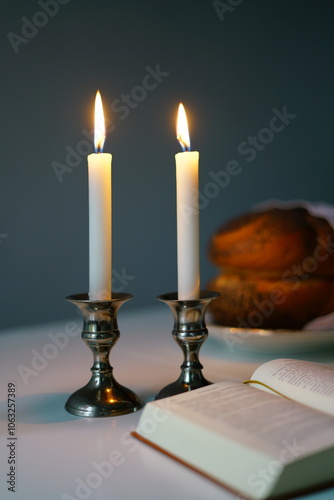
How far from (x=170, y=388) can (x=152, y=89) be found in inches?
39.1

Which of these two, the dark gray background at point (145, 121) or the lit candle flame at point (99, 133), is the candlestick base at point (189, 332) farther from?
the dark gray background at point (145, 121)

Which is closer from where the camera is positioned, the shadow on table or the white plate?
the shadow on table

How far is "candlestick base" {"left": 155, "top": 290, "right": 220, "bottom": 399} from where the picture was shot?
0.72 m

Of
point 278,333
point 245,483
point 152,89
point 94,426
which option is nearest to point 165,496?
point 245,483

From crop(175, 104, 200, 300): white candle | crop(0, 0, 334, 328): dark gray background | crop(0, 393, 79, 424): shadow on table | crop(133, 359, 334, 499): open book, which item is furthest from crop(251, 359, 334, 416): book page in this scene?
crop(0, 0, 334, 328): dark gray background

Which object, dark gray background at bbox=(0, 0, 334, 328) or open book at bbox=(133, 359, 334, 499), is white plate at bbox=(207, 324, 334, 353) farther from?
dark gray background at bbox=(0, 0, 334, 328)

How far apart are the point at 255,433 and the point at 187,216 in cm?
27

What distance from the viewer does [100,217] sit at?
713mm

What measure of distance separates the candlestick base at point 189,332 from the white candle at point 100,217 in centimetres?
7

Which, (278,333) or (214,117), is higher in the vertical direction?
(214,117)

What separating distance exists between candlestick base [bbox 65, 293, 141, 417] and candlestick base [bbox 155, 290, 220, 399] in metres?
0.04

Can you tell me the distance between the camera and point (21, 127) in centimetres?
136

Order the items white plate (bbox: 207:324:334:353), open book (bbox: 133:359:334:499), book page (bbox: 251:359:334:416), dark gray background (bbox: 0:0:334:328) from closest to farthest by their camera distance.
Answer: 1. open book (bbox: 133:359:334:499)
2. book page (bbox: 251:359:334:416)
3. white plate (bbox: 207:324:334:353)
4. dark gray background (bbox: 0:0:334:328)

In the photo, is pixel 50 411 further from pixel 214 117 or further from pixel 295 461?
pixel 214 117
